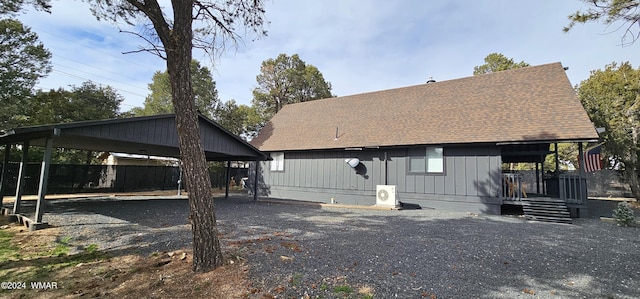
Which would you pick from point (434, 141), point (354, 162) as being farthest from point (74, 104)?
point (434, 141)

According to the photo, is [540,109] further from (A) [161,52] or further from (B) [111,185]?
(B) [111,185]

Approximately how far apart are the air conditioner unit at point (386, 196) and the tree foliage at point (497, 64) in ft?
68.8

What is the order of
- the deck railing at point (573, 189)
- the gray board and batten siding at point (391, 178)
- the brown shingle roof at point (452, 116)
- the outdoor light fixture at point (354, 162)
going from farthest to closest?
the outdoor light fixture at point (354, 162) → the gray board and batten siding at point (391, 178) → the brown shingle roof at point (452, 116) → the deck railing at point (573, 189)

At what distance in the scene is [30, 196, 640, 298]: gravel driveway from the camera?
11.2 ft

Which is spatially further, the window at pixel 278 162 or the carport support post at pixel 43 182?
the window at pixel 278 162

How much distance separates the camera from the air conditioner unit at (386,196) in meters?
11.1

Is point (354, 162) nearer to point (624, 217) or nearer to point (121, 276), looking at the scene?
point (624, 217)

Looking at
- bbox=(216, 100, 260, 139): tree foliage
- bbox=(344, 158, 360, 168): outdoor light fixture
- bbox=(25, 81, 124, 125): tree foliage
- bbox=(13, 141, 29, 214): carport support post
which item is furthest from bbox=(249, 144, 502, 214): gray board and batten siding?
bbox=(25, 81, 124, 125): tree foliage

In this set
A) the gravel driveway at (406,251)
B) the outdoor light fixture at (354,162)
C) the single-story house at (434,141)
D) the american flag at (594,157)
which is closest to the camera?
the gravel driveway at (406,251)

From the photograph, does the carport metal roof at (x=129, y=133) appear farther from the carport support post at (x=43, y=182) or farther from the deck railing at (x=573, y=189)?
the deck railing at (x=573, y=189)

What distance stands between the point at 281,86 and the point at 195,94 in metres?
8.12

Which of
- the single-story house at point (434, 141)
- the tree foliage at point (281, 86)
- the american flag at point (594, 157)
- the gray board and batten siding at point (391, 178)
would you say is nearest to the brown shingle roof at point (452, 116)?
the single-story house at point (434, 141)

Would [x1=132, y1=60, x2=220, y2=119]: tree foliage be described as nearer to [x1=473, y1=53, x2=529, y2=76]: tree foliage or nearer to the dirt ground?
the dirt ground

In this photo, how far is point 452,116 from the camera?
11.9 metres
